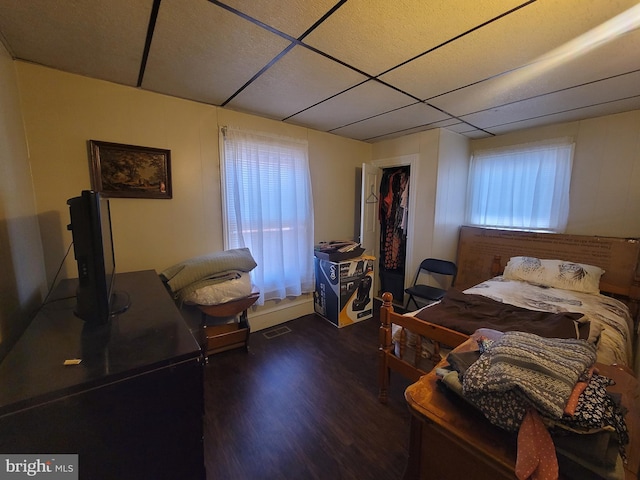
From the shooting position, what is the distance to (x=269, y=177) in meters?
2.72

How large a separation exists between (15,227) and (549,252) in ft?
13.9

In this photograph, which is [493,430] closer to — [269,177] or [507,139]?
[269,177]

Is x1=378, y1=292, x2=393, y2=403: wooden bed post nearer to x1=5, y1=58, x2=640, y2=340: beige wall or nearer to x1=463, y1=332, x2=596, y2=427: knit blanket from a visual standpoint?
x1=463, y1=332, x2=596, y2=427: knit blanket

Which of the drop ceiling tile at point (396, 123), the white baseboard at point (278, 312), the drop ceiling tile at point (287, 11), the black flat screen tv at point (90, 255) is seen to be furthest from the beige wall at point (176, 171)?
the drop ceiling tile at point (287, 11)

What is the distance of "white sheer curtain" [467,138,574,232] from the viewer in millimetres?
2720

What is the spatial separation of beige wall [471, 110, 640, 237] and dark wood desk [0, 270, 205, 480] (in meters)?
3.61

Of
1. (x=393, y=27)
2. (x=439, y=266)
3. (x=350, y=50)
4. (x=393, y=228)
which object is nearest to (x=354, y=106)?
(x=350, y=50)

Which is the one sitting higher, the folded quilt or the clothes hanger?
A: the clothes hanger

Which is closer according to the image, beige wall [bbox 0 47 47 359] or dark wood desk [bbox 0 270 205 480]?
dark wood desk [bbox 0 270 205 480]

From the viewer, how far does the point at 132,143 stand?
2.04 metres

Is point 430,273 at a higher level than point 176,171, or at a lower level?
lower

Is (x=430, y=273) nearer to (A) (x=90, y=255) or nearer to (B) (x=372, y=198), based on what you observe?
(B) (x=372, y=198)

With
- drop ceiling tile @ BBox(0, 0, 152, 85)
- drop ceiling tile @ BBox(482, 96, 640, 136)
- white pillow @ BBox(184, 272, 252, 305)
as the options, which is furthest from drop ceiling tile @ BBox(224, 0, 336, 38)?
drop ceiling tile @ BBox(482, 96, 640, 136)

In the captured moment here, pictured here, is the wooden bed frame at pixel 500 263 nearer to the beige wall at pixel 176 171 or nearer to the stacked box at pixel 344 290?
the beige wall at pixel 176 171
